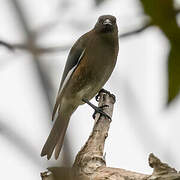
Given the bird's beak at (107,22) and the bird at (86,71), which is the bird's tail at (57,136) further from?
the bird's beak at (107,22)

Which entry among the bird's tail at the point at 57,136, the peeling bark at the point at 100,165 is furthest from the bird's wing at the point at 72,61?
the peeling bark at the point at 100,165

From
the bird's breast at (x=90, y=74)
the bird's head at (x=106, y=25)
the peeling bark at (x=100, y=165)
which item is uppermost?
the bird's head at (x=106, y=25)

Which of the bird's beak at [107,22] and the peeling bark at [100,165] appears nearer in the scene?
the peeling bark at [100,165]

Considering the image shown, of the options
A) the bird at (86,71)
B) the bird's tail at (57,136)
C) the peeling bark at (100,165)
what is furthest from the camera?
the bird at (86,71)

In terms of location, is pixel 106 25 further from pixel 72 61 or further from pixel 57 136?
pixel 57 136

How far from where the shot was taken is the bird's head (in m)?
5.09

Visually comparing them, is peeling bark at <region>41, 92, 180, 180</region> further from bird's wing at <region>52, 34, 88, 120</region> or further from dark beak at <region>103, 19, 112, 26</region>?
dark beak at <region>103, 19, 112, 26</region>

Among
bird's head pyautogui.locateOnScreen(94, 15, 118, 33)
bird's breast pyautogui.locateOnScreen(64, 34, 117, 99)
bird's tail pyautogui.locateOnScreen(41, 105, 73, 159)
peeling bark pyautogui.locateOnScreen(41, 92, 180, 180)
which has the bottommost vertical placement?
peeling bark pyautogui.locateOnScreen(41, 92, 180, 180)

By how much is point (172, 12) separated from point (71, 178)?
1.28ft

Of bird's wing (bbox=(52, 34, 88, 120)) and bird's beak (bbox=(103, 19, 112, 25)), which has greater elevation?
bird's beak (bbox=(103, 19, 112, 25))

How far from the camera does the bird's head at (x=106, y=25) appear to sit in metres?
5.09

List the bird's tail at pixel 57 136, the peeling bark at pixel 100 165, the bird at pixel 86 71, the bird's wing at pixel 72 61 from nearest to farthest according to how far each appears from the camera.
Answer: the peeling bark at pixel 100 165
the bird's tail at pixel 57 136
the bird at pixel 86 71
the bird's wing at pixel 72 61

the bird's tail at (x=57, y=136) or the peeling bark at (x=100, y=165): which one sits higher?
the bird's tail at (x=57, y=136)

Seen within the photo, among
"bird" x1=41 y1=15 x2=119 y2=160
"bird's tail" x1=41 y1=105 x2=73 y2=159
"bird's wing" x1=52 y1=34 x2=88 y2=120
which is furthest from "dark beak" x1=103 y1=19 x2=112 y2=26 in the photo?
"bird's tail" x1=41 y1=105 x2=73 y2=159
